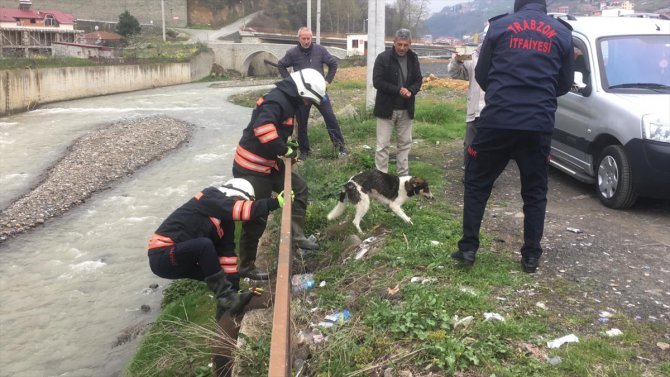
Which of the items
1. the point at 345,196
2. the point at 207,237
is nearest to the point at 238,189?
the point at 207,237

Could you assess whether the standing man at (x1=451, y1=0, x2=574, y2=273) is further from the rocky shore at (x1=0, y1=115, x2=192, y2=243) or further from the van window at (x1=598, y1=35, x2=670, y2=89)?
the rocky shore at (x1=0, y1=115, x2=192, y2=243)

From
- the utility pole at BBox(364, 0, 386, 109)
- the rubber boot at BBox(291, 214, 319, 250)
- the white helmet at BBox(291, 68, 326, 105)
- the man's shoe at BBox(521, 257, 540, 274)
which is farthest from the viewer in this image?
the utility pole at BBox(364, 0, 386, 109)

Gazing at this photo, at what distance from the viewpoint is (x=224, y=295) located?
4863mm

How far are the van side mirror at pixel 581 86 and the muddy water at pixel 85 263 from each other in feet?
20.0

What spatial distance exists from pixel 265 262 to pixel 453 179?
314 cm

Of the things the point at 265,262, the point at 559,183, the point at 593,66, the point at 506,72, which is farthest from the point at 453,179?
the point at 506,72

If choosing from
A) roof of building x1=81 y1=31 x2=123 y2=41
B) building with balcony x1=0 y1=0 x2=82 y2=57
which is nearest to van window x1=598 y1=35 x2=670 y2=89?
building with balcony x1=0 y1=0 x2=82 y2=57

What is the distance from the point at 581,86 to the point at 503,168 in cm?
267

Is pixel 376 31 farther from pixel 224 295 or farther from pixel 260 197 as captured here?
pixel 224 295

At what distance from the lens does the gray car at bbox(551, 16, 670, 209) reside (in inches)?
231

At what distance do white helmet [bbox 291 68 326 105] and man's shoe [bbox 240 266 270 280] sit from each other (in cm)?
198

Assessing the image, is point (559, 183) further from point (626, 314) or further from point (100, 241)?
point (100, 241)

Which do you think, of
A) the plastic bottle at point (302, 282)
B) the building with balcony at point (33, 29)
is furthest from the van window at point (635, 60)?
the building with balcony at point (33, 29)

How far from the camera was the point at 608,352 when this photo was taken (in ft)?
11.2
